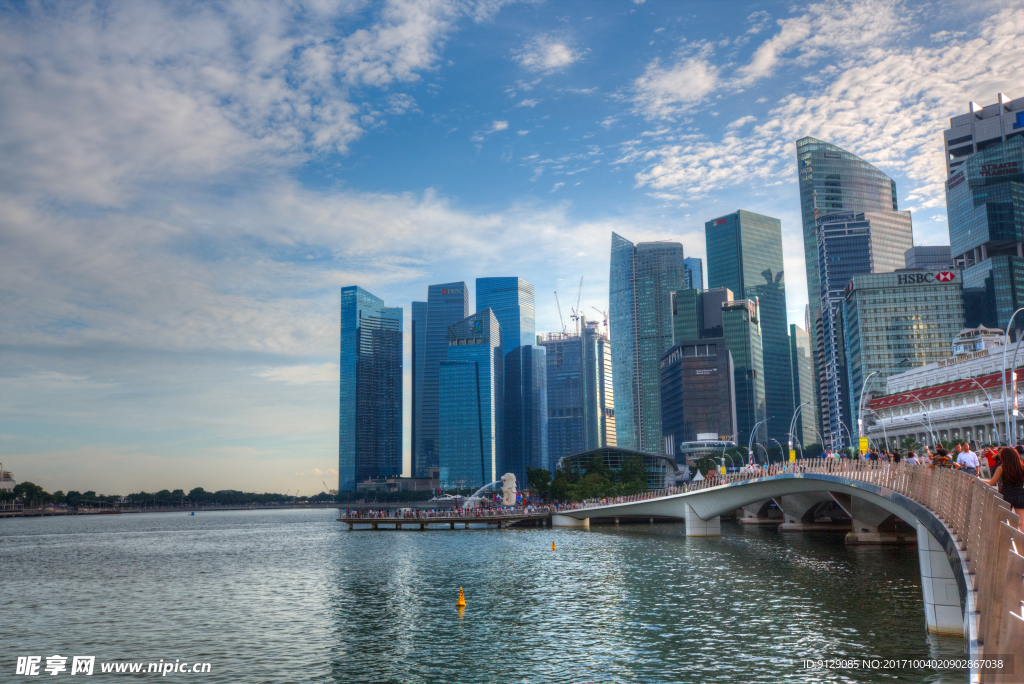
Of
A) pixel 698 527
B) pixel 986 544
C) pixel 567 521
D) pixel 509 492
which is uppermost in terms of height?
pixel 986 544

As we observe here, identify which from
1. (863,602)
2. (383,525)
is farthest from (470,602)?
(383,525)

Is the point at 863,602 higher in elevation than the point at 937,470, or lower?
lower

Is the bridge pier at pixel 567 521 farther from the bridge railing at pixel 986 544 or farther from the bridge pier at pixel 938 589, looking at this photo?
the bridge railing at pixel 986 544

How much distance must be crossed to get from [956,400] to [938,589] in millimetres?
115108

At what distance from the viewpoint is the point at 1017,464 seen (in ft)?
57.8

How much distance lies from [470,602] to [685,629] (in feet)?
53.0

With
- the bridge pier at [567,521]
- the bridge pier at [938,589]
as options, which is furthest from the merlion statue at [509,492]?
the bridge pier at [938,589]

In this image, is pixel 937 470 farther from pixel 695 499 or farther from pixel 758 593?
pixel 695 499

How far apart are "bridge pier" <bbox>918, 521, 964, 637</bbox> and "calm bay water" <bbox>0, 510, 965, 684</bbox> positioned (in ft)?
3.02

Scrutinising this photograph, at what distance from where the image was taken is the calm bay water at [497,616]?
100 feet

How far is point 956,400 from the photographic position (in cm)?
12862

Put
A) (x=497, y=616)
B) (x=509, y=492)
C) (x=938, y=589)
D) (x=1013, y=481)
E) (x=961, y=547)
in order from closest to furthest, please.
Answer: (x=1013, y=481) → (x=961, y=547) → (x=938, y=589) → (x=497, y=616) → (x=509, y=492)

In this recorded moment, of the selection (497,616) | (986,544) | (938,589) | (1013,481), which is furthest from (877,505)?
(986,544)

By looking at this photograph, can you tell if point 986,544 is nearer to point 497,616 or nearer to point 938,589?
point 938,589
